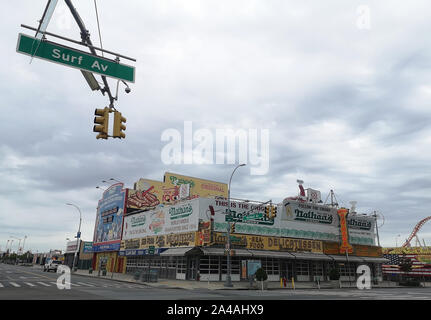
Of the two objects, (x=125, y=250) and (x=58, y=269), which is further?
(x=58, y=269)

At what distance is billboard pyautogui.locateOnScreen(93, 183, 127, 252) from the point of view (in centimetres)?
5519

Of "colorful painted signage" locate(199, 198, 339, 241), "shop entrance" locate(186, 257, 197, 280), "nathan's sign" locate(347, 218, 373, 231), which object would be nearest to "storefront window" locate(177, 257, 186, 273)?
"shop entrance" locate(186, 257, 197, 280)

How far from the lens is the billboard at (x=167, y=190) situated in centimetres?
5241

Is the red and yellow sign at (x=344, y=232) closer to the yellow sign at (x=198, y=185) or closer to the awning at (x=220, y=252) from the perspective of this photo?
the awning at (x=220, y=252)

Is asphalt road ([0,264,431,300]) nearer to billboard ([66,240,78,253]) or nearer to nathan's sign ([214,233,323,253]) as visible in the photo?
nathan's sign ([214,233,323,253])

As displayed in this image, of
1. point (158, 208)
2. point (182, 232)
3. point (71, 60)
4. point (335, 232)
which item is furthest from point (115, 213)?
point (71, 60)

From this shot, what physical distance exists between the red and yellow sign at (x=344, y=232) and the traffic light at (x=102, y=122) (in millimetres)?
41748

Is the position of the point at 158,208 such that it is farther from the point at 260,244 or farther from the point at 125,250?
the point at 260,244

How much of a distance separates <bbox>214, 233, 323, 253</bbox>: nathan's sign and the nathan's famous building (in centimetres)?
3

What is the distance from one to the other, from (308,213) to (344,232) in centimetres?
594

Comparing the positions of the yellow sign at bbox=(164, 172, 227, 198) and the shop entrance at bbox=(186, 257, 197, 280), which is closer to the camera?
the shop entrance at bbox=(186, 257, 197, 280)

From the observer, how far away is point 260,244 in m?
A: 37.3

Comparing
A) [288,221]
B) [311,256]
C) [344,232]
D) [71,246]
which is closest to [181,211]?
[288,221]
